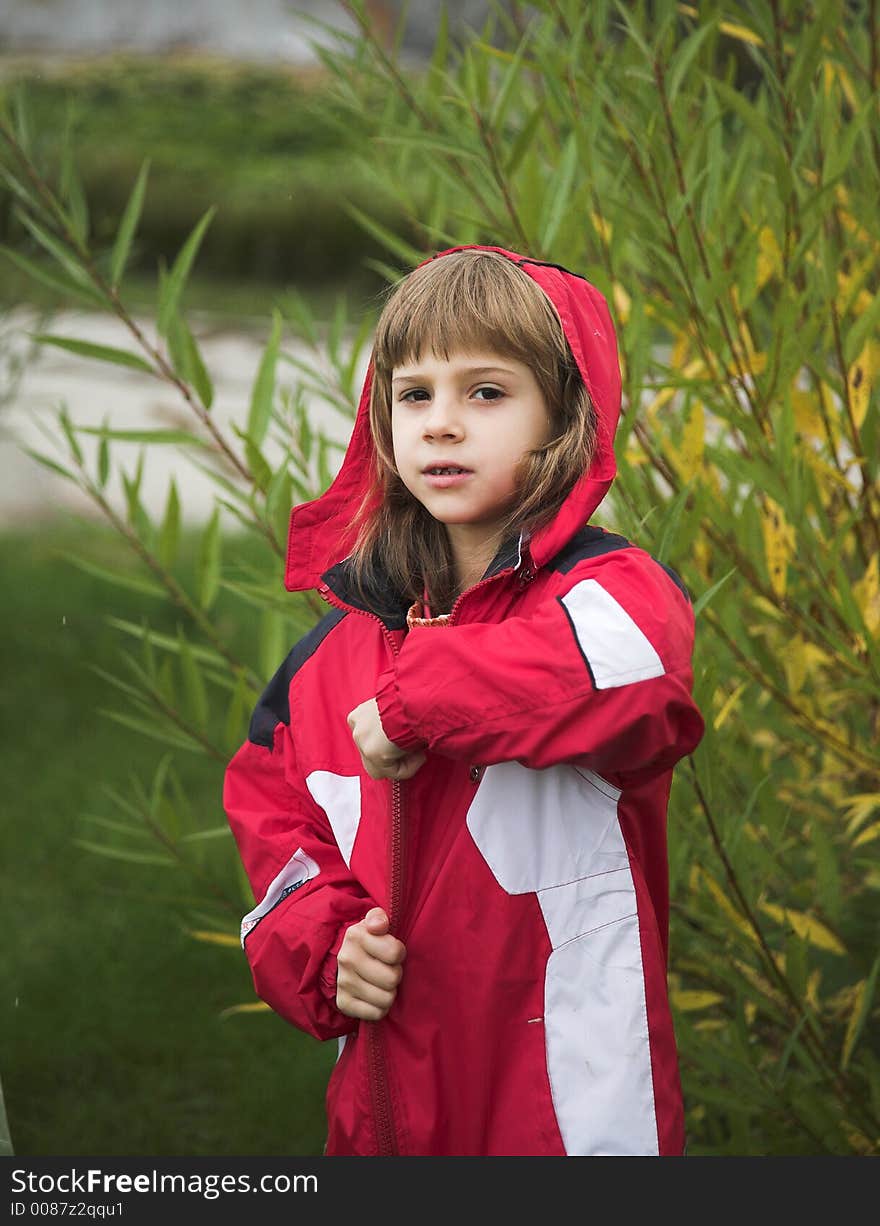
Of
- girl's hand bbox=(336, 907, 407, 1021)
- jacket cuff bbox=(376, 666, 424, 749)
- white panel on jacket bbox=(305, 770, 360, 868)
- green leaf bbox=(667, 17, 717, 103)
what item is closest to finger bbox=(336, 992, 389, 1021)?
girl's hand bbox=(336, 907, 407, 1021)

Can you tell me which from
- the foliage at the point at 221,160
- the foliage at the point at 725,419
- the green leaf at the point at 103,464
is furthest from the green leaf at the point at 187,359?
the foliage at the point at 221,160

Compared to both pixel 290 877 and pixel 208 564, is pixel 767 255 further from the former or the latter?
pixel 290 877

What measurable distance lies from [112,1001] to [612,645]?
1.66m

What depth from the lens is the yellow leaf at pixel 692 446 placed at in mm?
1477

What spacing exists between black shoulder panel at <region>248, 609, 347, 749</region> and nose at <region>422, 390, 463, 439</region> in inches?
8.7

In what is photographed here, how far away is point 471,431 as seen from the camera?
104 cm

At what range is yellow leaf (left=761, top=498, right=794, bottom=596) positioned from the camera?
1.49 m

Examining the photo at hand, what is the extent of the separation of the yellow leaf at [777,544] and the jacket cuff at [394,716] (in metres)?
0.59

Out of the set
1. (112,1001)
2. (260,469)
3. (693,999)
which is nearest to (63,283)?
(260,469)

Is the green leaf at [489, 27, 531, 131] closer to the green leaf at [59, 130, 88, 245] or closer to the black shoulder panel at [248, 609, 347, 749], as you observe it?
the green leaf at [59, 130, 88, 245]

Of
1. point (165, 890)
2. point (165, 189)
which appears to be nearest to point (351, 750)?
point (165, 890)

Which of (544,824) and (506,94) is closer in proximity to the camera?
(544,824)

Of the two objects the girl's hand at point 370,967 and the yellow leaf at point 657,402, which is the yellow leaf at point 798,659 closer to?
the yellow leaf at point 657,402

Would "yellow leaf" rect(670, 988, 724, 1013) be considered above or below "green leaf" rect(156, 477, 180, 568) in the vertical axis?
below
